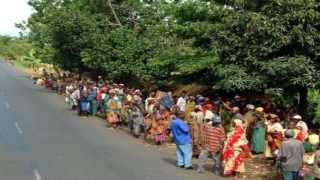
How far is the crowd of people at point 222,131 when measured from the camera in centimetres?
1472

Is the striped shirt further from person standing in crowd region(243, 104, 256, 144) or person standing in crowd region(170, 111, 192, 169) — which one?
person standing in crowd region(243, 104, 256, 144)

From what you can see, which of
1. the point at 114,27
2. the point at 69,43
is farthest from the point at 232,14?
the point at 69,43

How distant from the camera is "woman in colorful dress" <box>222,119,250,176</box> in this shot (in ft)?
55.1

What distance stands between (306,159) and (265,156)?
3.20 m

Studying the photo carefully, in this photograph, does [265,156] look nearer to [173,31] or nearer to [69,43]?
[173,31]

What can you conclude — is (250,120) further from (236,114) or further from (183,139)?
(183,139)

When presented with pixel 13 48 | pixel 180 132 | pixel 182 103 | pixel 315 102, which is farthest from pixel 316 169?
pixel 13 48

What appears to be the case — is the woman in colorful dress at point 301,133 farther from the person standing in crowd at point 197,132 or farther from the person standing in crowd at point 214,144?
the person standing in crowd at point 197,132

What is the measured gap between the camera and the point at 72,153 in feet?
66.9

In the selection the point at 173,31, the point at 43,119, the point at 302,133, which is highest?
the point at 173,31

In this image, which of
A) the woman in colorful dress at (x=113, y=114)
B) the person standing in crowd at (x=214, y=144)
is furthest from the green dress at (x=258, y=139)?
the woman in colorful dress at (x=113, y=114)

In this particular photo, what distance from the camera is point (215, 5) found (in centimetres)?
2428

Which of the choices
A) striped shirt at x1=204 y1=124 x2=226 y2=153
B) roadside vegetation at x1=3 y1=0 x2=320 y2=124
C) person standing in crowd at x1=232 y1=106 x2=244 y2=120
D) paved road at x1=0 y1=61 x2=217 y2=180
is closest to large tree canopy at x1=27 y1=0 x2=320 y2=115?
roadside vegetation at x1=3 y1=0 x2=320 y2=124

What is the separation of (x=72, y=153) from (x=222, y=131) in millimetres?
4794
